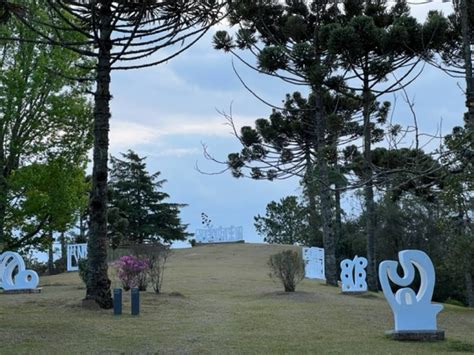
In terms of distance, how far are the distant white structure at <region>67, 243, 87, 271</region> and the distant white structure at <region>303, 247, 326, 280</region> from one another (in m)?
9.40

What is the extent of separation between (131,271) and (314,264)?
12.2 m

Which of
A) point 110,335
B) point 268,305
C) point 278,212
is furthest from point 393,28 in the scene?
point 278,212

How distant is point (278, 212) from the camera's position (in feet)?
164

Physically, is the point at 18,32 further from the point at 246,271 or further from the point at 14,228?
the point at 246,271

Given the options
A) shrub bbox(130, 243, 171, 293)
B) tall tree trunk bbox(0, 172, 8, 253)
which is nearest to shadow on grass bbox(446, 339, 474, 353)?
shrub bbox(130, 243, 171, 293)

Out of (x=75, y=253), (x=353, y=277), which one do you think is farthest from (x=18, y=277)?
(x=75, y=253)

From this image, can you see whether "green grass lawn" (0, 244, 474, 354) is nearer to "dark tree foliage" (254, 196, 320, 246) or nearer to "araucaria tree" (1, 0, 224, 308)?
"araucaria tree" (1, 0, 224, 308)

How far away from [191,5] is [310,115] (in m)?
13.7

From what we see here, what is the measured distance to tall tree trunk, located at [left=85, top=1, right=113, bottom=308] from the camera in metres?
12.8

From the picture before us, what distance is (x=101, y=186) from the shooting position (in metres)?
12.9

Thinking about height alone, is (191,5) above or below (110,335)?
above

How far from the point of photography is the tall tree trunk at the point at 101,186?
41.9ft

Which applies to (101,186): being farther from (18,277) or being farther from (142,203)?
(142,203)

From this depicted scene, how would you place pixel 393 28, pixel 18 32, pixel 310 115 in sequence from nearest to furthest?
1. pixel 393 28
2. pixel 18 32
3. pixel 310 115
